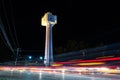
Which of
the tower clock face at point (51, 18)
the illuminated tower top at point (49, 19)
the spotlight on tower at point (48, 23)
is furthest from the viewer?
the tower clock face at point (51, 18)

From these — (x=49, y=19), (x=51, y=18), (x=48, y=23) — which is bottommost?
(x=48, y=23)

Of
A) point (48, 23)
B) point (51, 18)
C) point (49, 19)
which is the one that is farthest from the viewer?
point (51, 18)

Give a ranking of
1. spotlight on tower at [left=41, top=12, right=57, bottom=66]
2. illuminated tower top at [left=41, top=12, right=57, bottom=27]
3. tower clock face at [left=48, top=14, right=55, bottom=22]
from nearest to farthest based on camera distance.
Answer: spotlight on tower at [left=41, top=12, right=57, bottom=66] → illuminated tower top at [left=41, top=12, right=57, bottom=27] → tower clock face at [left=48, top=14, right=55, bottom=22]

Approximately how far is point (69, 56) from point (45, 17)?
44.5 feet

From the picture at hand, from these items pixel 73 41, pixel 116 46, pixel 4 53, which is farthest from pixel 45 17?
pixel 116 46

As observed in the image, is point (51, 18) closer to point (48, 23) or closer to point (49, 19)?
point (49, 19)

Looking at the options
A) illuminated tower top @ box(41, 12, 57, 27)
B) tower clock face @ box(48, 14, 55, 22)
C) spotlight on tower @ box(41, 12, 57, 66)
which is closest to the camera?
spotlight on tower @ box(41, 12, 57, 66)

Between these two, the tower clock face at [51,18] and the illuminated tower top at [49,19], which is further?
the tower clock face at [51,18]

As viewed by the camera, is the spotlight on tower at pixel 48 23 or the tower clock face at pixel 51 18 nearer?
the spotlight on tower at pixel 48 23

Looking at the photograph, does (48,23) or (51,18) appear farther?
(51,18)

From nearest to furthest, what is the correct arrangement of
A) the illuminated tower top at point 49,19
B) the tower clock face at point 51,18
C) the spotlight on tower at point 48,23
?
1. the spotlight on tower at point 48,23
2. the illuminated tower top at point 49,19
3. the tower clock face at point 51,18

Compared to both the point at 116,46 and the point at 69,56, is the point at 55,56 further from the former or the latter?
the point at 116,46

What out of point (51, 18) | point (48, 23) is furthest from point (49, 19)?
point (48, 23)

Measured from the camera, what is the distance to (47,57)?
219ft
